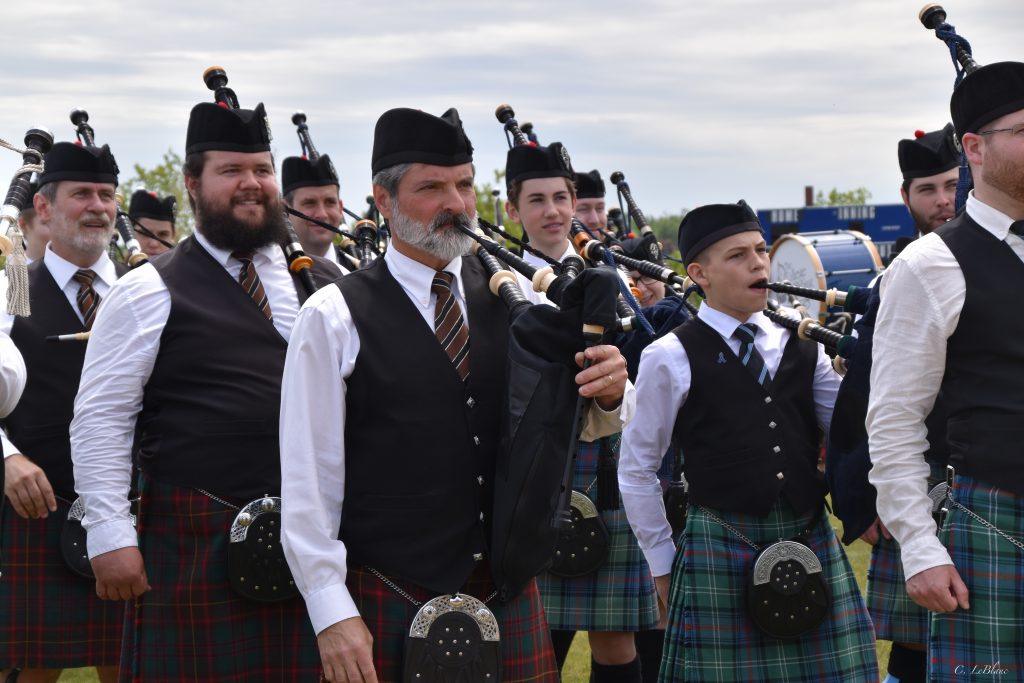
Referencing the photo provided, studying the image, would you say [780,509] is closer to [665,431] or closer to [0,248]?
[665,431]

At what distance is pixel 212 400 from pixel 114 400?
0.76 ft

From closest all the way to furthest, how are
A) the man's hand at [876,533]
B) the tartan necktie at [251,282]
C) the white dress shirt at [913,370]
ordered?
1. the white dress shirt at [913,370]
2. the tartan necktie at [251,282]
3. the man's hand at [876,533]

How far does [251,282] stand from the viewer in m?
3.34

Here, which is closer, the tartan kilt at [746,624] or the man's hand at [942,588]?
the man's hand at [942,588]

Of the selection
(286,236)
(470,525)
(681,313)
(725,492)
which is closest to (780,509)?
(725,492)

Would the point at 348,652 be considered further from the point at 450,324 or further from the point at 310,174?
the point at 310,174

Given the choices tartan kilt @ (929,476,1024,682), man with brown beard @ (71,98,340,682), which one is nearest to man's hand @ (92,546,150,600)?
man with brown beard @ (71,98,340,682)

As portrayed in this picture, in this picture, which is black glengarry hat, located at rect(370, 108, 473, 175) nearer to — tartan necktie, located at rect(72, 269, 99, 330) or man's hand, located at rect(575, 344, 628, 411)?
man's hand, located at rect(575, 344, 628, 411)

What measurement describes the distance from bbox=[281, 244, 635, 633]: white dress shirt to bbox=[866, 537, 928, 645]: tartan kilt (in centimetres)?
194

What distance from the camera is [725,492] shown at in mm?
3473

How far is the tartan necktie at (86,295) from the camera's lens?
13.9 ft

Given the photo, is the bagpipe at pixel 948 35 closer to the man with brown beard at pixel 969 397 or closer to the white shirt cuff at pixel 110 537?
the man with brown beard at pixel 969 397

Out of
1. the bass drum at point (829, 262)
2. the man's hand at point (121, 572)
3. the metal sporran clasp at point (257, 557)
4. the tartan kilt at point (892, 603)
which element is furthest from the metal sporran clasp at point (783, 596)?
the bass drum at point (829, 262)

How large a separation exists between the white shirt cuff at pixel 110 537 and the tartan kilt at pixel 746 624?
1.43m
